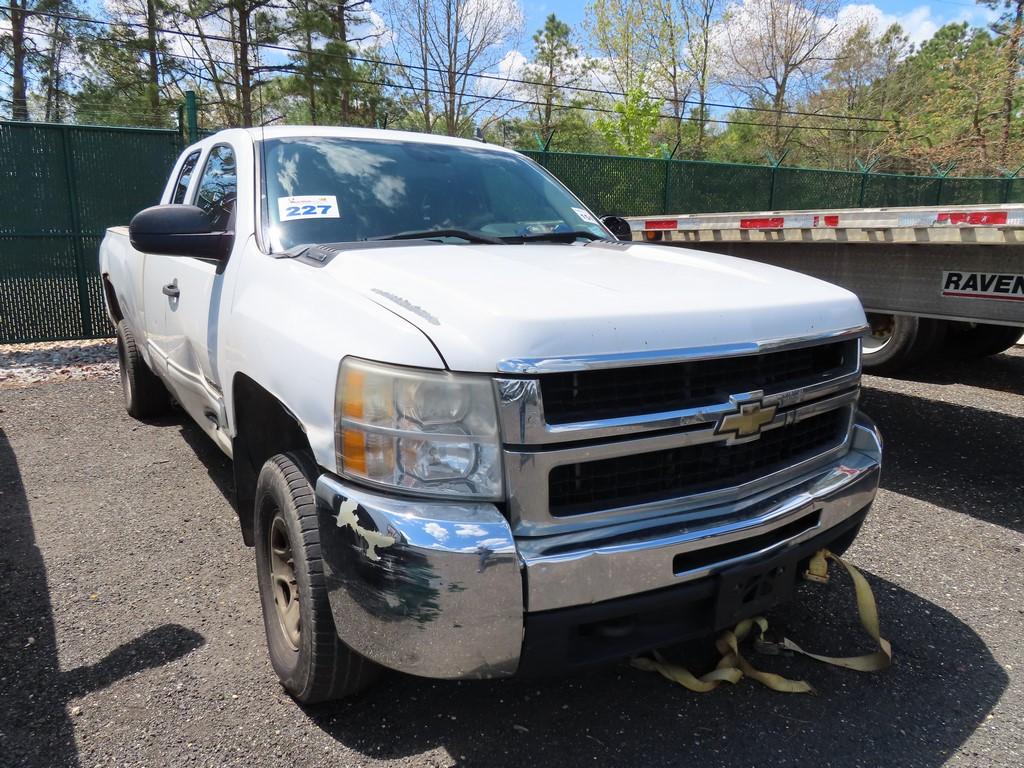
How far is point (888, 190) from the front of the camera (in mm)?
18359

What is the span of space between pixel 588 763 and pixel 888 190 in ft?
64.1

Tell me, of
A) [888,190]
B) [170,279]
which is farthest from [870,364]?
[888,190]

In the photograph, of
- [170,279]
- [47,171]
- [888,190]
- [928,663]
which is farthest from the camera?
[888,190]

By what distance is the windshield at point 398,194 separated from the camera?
2.83m

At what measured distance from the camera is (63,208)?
8477 millimetres

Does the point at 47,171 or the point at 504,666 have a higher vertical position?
the point at 47,171

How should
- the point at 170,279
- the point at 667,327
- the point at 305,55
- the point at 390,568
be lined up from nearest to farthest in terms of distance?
the point at 390,568 < the point at 667,327 < the point at 170,279 < the point at 305,55

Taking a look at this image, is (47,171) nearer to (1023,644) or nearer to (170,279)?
(170,279)

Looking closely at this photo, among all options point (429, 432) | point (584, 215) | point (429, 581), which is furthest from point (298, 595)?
point (584, 215)

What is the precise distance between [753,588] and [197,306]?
2481 millimetres

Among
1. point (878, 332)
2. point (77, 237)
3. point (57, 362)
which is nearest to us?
point (878, 332)

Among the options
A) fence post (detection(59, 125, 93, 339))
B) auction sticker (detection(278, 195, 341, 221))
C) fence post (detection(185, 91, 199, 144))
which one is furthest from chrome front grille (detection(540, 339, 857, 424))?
fence post (detection(59, 125, 93, 339))

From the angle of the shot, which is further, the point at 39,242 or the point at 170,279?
the point at 39,242

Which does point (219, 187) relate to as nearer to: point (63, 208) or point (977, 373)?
point (63, 208)
